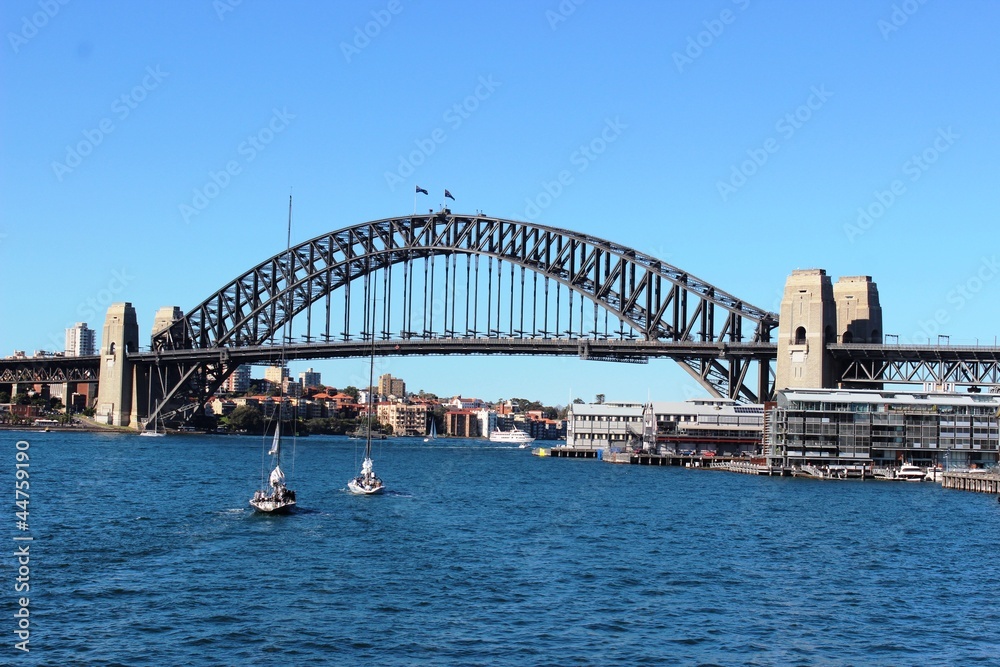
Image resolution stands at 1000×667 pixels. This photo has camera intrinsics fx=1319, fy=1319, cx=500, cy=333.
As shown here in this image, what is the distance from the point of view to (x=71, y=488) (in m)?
67.2

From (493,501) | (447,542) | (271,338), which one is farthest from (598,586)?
(271,338)

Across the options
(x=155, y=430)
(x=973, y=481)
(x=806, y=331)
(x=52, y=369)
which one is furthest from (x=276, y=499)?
(x=52, y=369)

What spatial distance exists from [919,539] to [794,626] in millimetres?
19554

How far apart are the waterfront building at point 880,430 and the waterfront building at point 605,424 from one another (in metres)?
34.1

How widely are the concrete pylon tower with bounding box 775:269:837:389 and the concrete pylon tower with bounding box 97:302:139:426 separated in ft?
276

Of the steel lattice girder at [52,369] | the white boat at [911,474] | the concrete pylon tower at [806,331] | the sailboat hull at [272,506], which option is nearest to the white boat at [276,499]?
the sailboat hull at [272,506]

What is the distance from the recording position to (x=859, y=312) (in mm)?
107562

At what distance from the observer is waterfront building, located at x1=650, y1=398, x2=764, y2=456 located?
11206 cm

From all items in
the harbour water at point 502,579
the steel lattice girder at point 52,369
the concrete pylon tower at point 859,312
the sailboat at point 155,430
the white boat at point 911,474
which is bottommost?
the harbour water at point 502,579

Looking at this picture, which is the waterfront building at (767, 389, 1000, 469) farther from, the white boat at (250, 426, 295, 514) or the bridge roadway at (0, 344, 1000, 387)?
the white boat at (250, 426, 295, 514)

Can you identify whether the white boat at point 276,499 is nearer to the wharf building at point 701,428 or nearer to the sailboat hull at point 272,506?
the sailboat hull at point 272,506

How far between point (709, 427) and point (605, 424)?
18632 mm

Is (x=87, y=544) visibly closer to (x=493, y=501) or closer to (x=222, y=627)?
(x=222, y=627)

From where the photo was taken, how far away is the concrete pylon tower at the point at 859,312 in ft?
352
